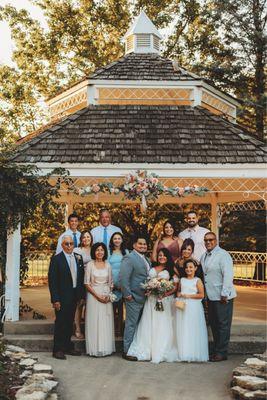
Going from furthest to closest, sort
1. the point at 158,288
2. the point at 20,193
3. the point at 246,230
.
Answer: the point at 246,230, the point at 20,193, the point at 158,288

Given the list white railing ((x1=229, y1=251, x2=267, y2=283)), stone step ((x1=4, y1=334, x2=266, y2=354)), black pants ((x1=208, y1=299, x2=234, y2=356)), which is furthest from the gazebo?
white railing ((x1=229, y1=251, x2=267, y2=283))

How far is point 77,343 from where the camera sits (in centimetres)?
893

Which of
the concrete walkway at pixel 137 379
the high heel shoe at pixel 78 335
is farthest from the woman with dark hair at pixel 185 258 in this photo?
the high heel shoe at pixel 78 335

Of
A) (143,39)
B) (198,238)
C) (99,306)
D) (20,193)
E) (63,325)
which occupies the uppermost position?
(143,39)

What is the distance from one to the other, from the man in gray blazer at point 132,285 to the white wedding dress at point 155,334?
0.10 m

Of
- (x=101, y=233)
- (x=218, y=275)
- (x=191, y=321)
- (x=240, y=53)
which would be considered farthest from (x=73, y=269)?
(x=240, y=53)

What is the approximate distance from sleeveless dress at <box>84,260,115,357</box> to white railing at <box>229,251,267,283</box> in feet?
33.1

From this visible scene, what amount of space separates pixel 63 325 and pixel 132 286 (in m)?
1.23

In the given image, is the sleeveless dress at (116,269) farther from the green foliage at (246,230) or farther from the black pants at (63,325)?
the green foliage at (246,230)

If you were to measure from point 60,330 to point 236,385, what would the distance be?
2.94m

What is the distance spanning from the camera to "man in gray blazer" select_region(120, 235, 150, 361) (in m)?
8.40

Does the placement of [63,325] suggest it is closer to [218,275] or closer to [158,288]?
[158,288]

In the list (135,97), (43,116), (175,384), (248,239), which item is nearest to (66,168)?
(135,97)

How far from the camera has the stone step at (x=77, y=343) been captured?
896 cm
